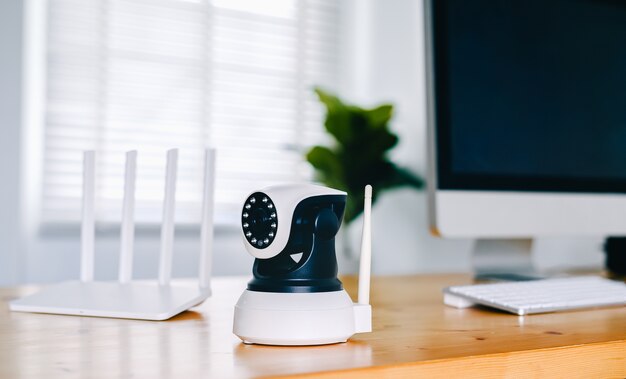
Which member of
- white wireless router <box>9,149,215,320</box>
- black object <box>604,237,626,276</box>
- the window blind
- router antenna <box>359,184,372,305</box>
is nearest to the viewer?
router antenna <box>359,184,372,305</box>

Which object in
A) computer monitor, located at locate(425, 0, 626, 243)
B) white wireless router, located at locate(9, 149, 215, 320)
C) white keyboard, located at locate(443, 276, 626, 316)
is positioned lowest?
white keyboard, located at locate(443, 276, 626, 316)

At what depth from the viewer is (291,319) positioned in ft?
1.82

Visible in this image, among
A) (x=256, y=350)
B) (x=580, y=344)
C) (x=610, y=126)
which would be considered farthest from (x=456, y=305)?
(x=610, y=126)

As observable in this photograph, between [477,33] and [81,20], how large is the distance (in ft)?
5.26

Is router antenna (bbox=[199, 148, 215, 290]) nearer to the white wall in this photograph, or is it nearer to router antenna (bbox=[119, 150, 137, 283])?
router antenna (bbox=[119, 150, 137, 283])

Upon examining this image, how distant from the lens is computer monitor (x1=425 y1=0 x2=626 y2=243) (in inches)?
43.6

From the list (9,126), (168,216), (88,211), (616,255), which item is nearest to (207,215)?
(168,216)

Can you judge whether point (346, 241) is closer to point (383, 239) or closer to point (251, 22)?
point (383, 239)

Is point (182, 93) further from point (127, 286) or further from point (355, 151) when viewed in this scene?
point (127, 286)

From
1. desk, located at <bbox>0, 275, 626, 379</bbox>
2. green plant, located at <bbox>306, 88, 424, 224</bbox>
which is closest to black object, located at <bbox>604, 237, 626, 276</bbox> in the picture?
desk, located at <bbox>0, 275, 626, 379</bbox>

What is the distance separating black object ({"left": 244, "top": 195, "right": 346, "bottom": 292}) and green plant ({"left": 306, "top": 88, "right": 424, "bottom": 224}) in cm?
170

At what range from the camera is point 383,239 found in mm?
2590

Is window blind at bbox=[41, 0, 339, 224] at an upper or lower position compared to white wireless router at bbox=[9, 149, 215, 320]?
upper

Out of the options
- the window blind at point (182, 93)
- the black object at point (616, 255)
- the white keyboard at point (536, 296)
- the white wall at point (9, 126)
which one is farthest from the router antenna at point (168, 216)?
the window blind at point (182, 93)
